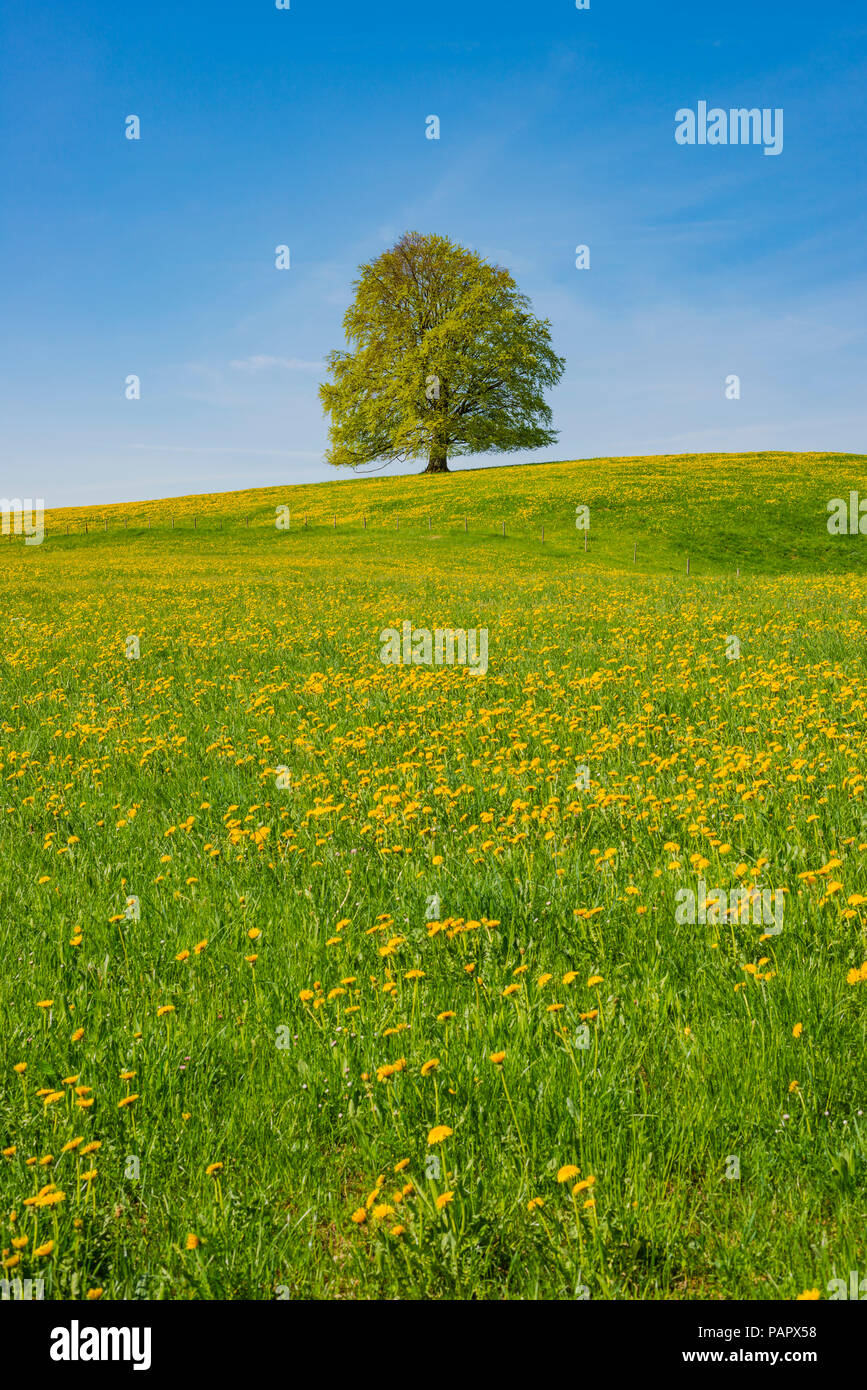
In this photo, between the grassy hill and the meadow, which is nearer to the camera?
the meadow

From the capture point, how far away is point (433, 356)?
5888cm

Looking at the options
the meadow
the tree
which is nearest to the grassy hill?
the tree

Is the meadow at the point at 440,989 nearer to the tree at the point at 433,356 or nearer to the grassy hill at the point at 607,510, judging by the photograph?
the grassy hill at the point at 607,510

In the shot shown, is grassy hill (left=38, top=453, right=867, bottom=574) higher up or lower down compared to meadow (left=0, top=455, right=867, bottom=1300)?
higher up

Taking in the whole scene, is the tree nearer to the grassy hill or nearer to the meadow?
the grassy hill

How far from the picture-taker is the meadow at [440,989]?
96.9 inches

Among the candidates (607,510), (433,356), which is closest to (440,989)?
(607,510)

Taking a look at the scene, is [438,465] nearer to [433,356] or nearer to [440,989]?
[433,356]

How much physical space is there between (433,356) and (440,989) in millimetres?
61634

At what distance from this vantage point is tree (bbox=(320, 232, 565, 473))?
60125mm

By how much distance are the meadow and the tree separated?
55417mm

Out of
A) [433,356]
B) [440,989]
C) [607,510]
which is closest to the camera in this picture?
[440,989]

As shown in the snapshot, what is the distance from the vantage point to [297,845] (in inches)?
221
